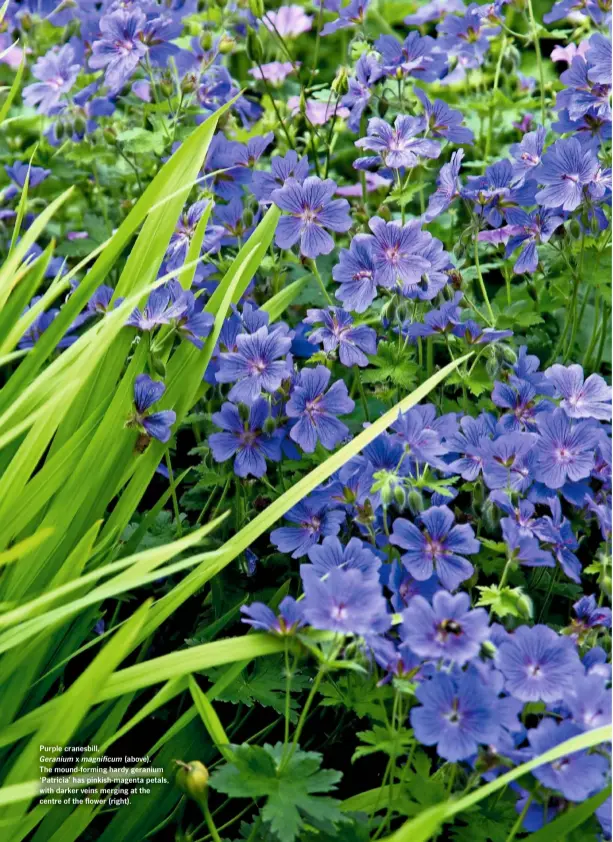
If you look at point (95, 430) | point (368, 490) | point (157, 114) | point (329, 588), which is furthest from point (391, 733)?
point (157, 114)

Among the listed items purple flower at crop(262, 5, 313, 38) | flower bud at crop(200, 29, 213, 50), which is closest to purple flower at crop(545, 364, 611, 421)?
flower bud at crop(200, 29, 213, 50)

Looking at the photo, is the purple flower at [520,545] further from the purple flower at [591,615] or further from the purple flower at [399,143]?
the purple flower at [399,143]

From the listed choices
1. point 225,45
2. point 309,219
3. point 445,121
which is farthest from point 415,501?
point 225,45

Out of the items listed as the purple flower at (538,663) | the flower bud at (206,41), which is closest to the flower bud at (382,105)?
the flower bud at (206,41)

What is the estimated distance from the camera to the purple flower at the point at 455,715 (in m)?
1.03

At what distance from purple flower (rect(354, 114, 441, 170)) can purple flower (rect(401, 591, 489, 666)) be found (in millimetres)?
804

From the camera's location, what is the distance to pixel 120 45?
1998 millimetres

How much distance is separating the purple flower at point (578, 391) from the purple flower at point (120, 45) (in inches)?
40.3

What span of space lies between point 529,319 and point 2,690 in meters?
1.02

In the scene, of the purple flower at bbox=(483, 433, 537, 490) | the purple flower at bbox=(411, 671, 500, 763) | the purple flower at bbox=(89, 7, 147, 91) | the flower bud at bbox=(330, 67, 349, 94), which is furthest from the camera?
the purple flower at bbox=(89, 7, 147, 91)

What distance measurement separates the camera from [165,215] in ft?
5.18

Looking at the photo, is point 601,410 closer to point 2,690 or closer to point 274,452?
point 274,452

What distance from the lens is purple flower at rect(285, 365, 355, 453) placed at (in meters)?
1.48

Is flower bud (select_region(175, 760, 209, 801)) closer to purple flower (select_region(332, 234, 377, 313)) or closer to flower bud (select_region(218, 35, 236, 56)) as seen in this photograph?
purple flower (select_region(332, 234, 377, 313))
